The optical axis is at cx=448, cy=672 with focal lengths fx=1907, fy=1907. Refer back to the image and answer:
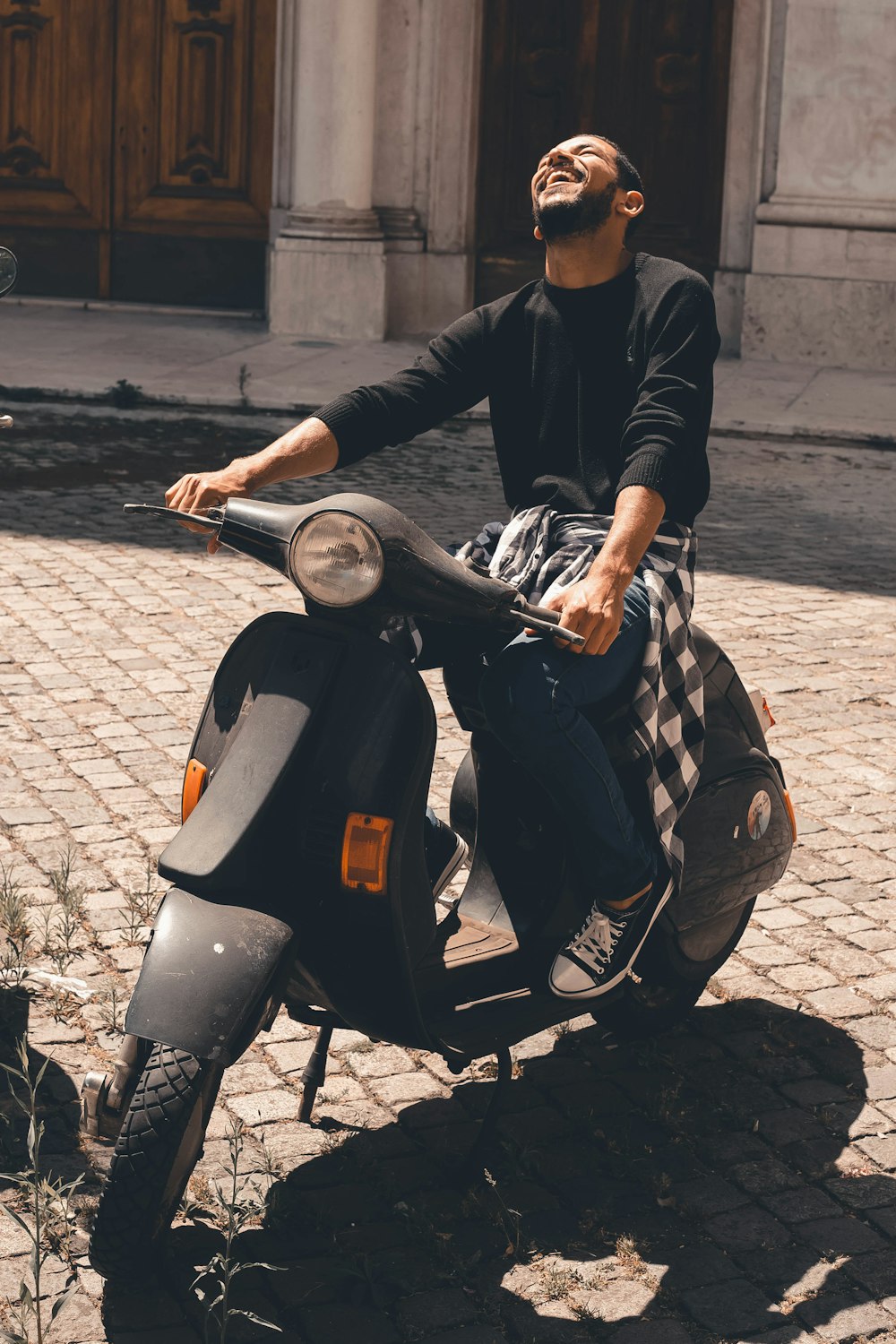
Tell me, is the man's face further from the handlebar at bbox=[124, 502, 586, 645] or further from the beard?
the handlebar at bbox=[124, 502, 586, 645]

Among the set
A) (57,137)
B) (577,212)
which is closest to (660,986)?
(577,212)

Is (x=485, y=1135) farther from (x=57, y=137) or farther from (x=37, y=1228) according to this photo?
(x=57, y=137)

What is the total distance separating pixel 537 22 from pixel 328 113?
6.77ft

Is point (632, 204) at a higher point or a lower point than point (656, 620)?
higher

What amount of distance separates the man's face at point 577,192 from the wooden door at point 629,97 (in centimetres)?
1192

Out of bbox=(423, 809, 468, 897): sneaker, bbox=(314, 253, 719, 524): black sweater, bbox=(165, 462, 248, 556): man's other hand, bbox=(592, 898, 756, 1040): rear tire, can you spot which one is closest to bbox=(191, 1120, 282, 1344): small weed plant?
bbox=(423, 809, 468, 897): sneaker

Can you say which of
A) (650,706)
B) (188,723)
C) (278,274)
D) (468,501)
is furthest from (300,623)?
(278,274)

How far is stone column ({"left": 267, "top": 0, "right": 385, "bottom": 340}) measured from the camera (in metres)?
14.4

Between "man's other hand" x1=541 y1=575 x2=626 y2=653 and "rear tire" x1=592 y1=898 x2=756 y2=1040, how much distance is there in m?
0.73

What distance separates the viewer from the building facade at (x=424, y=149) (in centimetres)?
1416

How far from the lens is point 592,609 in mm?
3090

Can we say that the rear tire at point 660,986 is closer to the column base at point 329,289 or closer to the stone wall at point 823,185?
the stone wall at point 823,185

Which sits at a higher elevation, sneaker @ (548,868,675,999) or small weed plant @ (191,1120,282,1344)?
sneaker @ (548,868,675,999)

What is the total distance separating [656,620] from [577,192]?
2.60 ft
